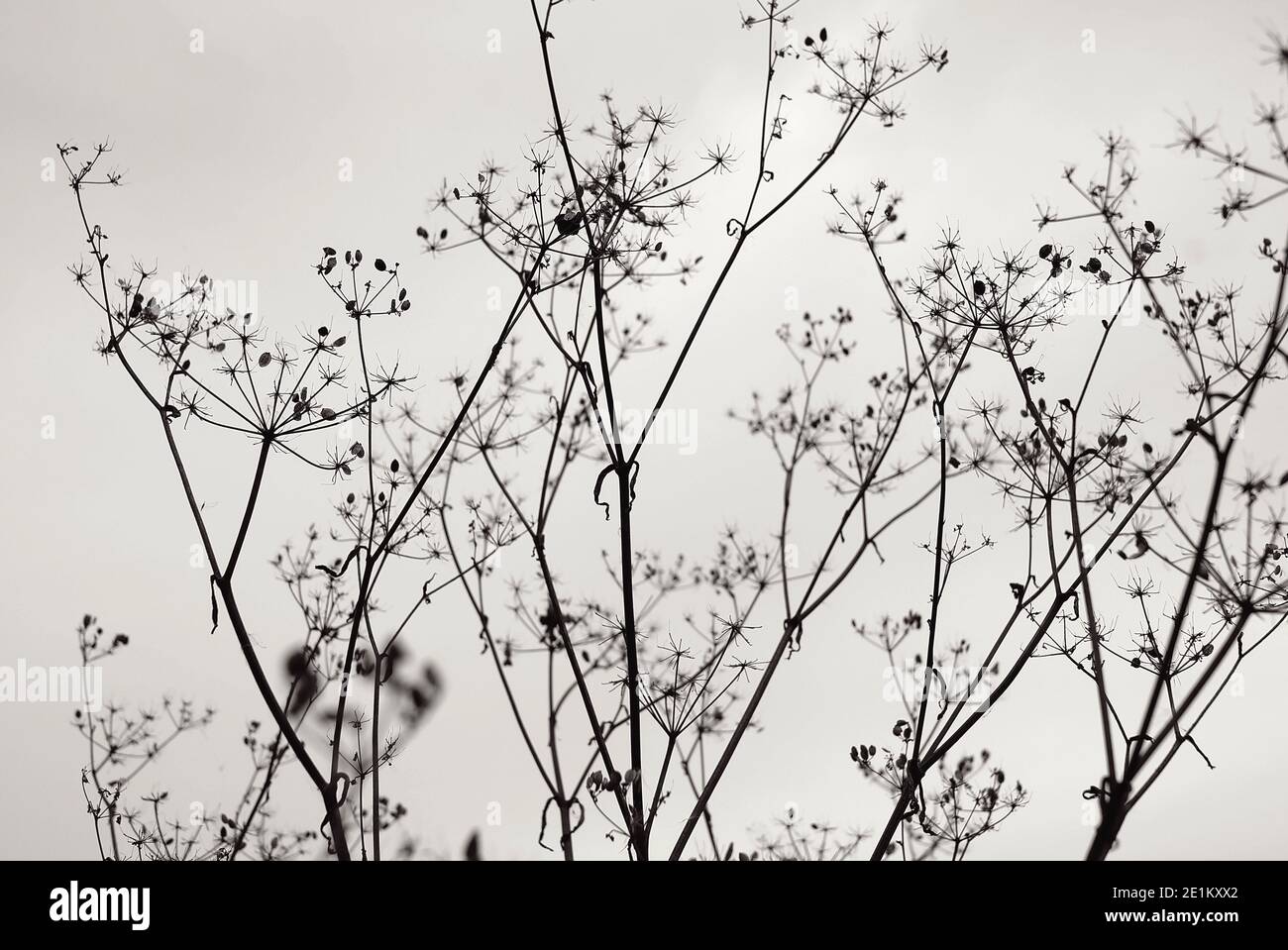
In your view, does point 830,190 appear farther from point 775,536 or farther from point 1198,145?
point 775,536

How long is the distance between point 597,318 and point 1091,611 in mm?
2971

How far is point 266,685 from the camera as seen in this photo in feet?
15.5

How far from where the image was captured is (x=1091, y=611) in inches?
195

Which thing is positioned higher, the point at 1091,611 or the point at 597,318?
the point at 597,318
